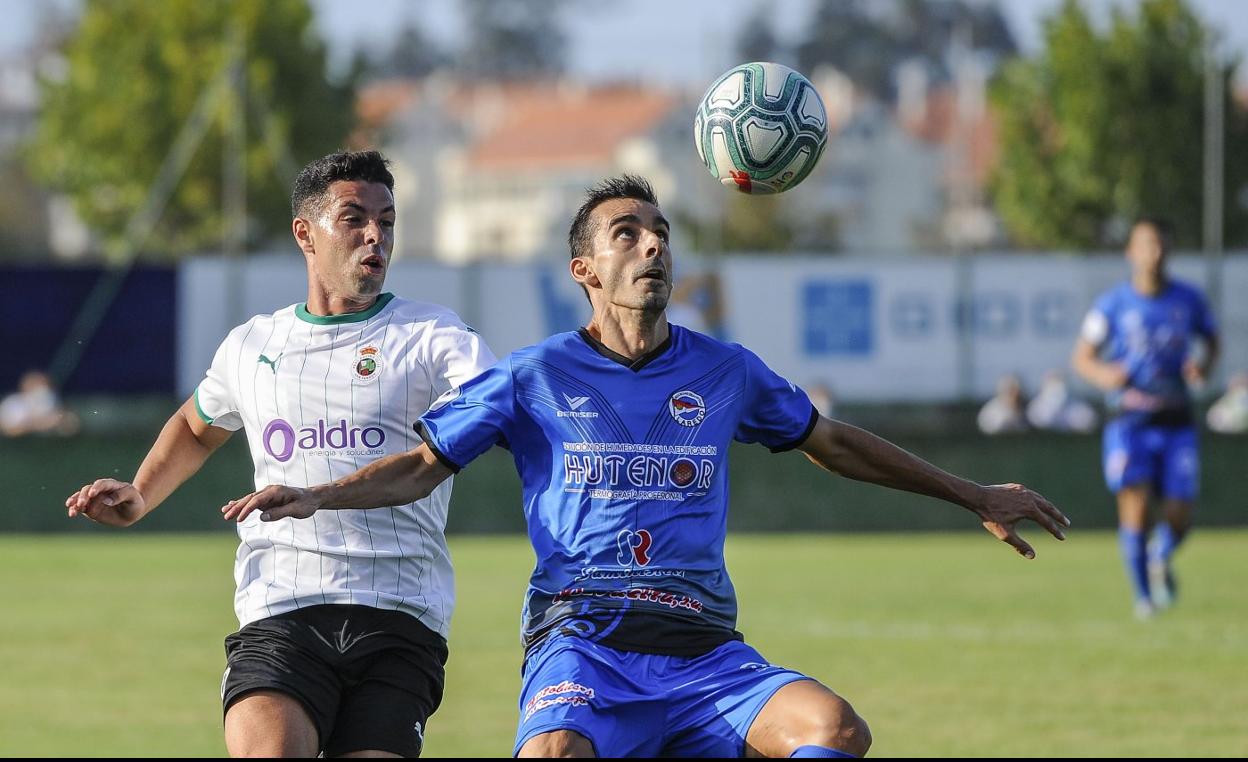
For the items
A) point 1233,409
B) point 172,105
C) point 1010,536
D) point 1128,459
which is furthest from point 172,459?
point 172,105

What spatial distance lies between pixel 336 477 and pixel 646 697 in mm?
1171

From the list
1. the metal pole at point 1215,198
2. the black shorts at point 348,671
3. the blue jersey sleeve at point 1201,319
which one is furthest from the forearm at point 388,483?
the metal pole at point 1215,198

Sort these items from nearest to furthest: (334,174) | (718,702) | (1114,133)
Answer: (718,702), (334,174), (1114,133)

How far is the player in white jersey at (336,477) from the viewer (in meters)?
5.80

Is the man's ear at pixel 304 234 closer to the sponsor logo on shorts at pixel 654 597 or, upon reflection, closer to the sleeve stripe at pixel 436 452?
the sleeve stripe at pixel 436 452

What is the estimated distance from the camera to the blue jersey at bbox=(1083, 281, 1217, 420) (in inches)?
548

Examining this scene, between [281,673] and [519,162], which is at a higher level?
[281,673]

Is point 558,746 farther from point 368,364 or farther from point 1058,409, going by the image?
point 1058,409

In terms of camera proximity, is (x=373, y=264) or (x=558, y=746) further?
(x=373, y=264)

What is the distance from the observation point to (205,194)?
38.5 m

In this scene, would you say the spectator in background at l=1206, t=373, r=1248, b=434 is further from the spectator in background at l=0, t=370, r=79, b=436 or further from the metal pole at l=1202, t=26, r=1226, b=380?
the spectator in background at l=0, t=370, r=79, b=436

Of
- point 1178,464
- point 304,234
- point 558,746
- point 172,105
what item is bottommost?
point 1178,464

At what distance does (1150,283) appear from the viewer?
45.4 feet

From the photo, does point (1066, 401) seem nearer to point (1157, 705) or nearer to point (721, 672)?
point (1157, 705)
